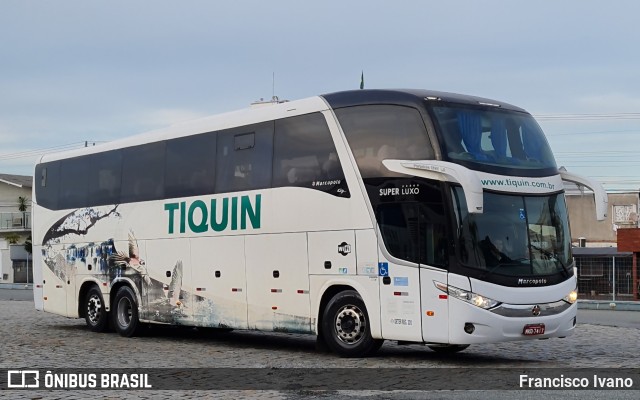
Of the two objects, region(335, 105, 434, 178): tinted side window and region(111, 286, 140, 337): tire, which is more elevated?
region(335, 105, 434, 178): tinted side window

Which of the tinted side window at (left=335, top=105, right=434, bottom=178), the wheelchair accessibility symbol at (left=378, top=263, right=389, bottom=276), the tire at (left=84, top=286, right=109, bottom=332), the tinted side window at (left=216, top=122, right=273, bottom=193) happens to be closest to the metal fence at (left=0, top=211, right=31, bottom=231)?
the tire at (left=84, top=286, right=109, bottom=332)

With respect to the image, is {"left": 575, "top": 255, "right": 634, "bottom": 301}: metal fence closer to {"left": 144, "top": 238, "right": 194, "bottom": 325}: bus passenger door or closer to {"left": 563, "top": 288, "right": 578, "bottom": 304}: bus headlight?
{"left": 144, "top": 238, "right": 194, "bottom": 325}: bus passenger door

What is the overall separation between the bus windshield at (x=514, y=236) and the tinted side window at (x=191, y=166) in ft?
18.6

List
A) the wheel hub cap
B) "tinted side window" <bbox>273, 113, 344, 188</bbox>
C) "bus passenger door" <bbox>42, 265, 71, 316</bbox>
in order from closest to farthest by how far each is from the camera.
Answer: the wheel hub cap, "tinted side window" <bbox>273, 113, 344, 188</bbox>, "bus passenger door" <bbox>42, 265, 71, 316</bbox>

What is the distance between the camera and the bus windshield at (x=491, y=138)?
14.3 m

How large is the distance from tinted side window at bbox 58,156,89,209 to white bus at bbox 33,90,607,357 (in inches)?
114

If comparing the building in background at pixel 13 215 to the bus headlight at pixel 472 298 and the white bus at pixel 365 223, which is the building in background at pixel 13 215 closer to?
the white bus at pixel 365 223

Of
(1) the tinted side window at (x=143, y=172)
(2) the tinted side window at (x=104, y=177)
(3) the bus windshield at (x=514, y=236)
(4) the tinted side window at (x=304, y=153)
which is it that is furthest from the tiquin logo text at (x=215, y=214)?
(3) the bus windshield at (x=514, y=236)

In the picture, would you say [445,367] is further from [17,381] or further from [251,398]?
[17,381]

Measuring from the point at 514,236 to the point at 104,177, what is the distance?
10348 mm

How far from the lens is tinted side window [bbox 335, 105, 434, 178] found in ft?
47.1

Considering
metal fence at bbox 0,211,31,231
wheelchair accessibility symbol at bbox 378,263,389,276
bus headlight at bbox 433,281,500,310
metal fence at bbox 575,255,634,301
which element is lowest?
metal fence at bbox 575,255,634,301

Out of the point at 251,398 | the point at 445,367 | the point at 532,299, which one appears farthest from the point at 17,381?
the point at 532,299

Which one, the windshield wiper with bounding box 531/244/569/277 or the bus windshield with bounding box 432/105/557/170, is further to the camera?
the windshield wiper with bounding box 531/244/569/277
